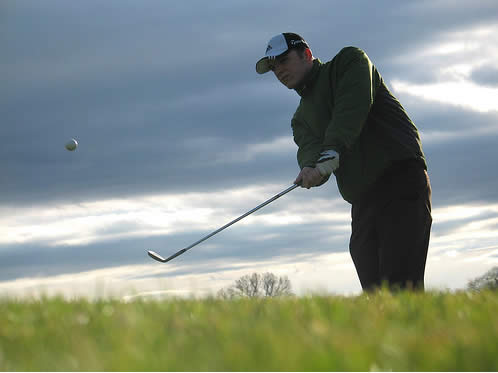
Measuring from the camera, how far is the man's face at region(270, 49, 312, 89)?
6.50m

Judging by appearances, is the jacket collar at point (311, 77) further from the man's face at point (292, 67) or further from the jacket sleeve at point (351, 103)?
the jacket sleeve at point (351, 103)

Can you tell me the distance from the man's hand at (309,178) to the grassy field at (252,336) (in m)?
2.03

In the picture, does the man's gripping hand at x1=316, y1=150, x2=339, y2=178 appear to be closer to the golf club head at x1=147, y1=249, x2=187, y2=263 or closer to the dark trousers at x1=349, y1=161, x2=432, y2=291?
the dark trousers at x1=349, y1=161, x2=432, y2=291

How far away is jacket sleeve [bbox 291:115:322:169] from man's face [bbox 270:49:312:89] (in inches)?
23.3

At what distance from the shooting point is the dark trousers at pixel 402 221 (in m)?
5.71

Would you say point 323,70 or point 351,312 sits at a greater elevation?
point 323,70

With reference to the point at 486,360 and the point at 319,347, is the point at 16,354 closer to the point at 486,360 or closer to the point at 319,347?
the point at 319,347

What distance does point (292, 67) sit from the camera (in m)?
6.54

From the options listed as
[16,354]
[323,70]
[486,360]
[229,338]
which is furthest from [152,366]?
[323,70]

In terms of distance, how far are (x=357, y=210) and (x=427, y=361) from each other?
13.9 feet

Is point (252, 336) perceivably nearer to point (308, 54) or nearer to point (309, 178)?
point (309, 178)

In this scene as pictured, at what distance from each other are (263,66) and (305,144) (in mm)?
1049

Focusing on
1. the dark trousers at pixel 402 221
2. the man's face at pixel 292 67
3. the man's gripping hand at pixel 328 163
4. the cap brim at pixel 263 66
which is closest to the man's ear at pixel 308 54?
the man's face at pixel 292 67

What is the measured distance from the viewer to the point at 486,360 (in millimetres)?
2139
